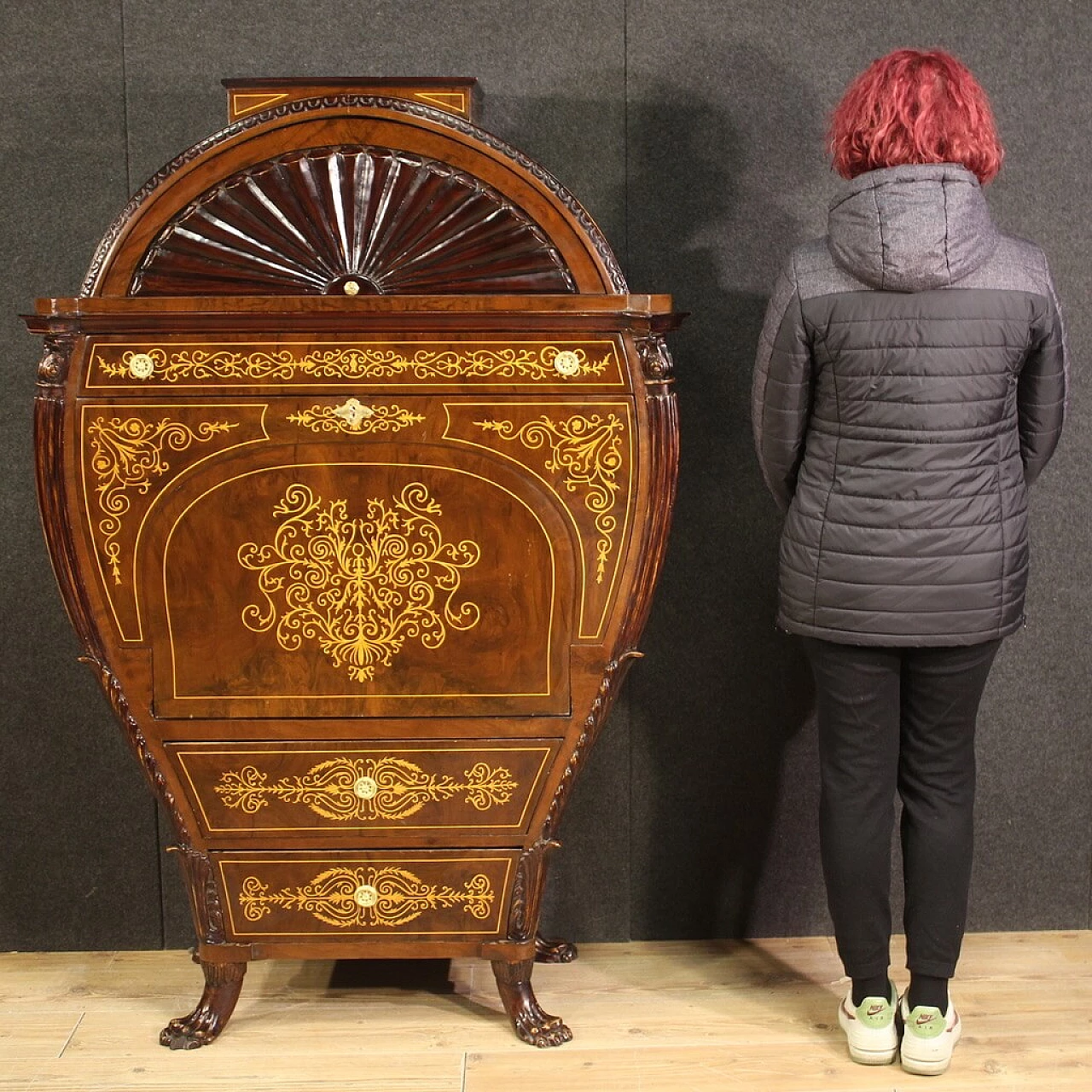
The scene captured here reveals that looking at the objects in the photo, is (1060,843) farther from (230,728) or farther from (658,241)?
(230,728)

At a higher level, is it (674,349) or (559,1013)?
(674,349)

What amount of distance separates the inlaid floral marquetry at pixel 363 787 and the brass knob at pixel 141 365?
2.32ft

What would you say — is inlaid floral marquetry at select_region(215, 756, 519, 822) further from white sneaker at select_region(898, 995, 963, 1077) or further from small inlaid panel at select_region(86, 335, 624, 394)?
white sneaker at select_region(898, 995, 963, 1077)

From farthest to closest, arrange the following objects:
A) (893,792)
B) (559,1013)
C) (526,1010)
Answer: (559,1013), (526,1010), (893,792)

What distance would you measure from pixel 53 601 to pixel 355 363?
3.40 ft

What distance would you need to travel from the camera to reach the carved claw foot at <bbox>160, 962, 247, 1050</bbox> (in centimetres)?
252

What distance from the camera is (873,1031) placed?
2.43 meters

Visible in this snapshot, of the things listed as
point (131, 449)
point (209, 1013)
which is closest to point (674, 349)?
point (131, 449)

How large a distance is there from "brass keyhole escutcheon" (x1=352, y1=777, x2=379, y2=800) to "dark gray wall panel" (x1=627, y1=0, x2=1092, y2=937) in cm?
72

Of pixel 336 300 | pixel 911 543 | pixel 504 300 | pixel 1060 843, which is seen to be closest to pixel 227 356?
pixel 336 300

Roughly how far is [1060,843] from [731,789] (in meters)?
0.74

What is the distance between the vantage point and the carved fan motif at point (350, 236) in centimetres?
225

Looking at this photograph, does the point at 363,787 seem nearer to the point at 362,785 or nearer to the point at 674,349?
the point at 362,785

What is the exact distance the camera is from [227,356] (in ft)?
7.36
